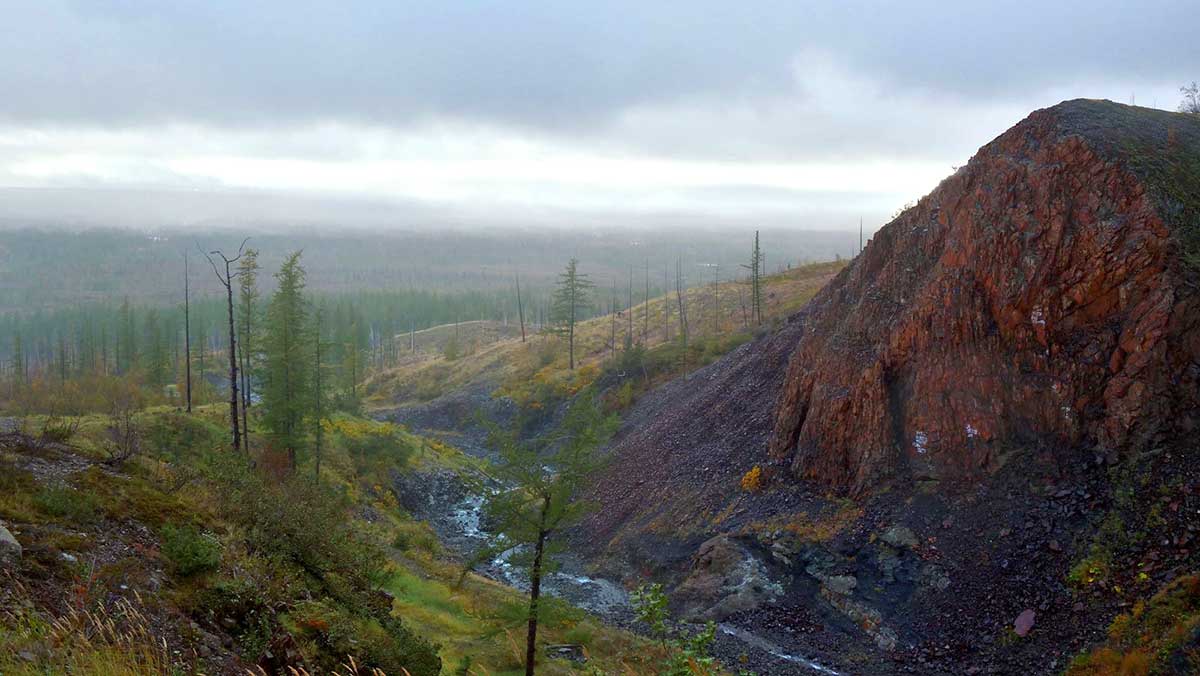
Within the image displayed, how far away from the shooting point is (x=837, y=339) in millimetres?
26750

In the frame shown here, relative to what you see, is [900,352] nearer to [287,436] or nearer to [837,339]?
[837,339]

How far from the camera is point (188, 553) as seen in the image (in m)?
9.49

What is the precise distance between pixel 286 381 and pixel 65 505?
21239mm

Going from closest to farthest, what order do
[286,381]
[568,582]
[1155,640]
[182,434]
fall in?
1. [1155,640]
2. [568,582]
3. [286,381]
4. [182,434]

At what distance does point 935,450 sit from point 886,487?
1940 mm

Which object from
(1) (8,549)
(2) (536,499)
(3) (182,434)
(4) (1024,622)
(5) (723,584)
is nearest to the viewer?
(1) (8,549)

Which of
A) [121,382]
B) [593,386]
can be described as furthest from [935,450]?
[121,382]

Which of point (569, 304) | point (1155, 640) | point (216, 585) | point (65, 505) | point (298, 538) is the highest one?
point (569, 304)

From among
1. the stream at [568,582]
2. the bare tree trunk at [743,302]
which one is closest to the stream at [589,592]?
the stream at [568,582]

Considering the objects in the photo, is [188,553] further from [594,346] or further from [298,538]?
[594,346]

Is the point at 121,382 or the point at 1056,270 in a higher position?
the point at 1056,270

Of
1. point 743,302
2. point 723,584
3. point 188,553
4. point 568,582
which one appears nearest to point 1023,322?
point 723,584

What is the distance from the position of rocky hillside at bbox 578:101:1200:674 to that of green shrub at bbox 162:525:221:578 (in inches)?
556

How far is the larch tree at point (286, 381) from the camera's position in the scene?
1180 inches
